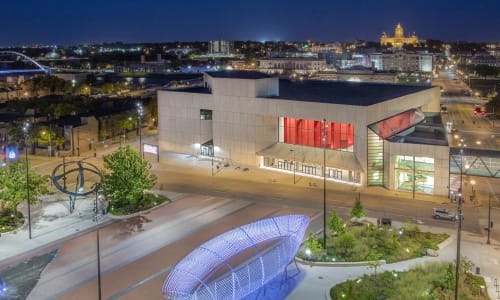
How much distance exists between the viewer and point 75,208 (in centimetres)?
3984

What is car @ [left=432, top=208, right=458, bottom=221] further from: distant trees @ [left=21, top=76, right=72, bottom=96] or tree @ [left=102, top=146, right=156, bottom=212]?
distant trees @ [left=21, top=76, right=72, bottom=96]

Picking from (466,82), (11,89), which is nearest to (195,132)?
(11,89)

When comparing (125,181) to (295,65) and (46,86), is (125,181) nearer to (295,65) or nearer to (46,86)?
(46,86)

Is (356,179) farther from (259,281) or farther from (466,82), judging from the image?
(466,82)

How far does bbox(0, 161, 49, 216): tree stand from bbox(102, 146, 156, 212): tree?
455 centimetres

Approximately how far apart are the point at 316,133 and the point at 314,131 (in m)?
0.29

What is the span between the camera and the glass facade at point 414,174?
42.9 m

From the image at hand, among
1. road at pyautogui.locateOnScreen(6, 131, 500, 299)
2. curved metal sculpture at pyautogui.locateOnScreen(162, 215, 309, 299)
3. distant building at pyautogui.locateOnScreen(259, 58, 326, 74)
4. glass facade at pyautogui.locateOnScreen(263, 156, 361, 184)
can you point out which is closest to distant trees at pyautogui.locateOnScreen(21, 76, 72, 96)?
road at pyautogui.locateOnScreen(6, 131, 500, 299)

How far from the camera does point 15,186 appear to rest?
1394 inches

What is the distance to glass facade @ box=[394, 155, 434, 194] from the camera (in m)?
42.9

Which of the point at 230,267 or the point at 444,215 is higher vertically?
the point at 230,267

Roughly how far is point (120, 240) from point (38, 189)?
832cm

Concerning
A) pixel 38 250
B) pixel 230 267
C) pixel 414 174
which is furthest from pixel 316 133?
pixel 230 267

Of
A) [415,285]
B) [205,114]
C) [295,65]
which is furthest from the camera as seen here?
[295,65]
